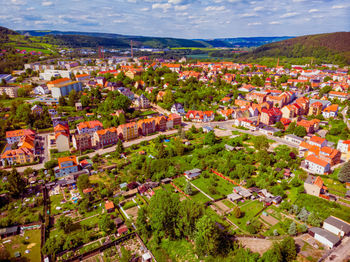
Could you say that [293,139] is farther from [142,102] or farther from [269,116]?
[142,102]

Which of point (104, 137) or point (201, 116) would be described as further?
point (201, 116)

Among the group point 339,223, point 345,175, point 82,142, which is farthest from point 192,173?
point 82,142

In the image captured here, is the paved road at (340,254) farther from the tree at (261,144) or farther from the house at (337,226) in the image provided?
the tree at (261,144)

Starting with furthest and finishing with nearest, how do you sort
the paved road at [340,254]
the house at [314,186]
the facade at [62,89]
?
the facade at [62,89] → the house at [314,186] → the paved road at [340,254]

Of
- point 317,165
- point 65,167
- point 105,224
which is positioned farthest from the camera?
point 65,167

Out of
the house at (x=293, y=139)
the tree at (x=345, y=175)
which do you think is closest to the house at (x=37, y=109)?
→ the house at (x=293, y=139)

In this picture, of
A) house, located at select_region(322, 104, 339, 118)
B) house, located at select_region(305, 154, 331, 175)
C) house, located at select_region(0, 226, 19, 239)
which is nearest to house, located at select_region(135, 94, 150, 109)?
house, located at select_region(305, 154, 331, 175)

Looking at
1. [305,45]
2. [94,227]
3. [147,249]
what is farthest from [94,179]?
[305,45]
